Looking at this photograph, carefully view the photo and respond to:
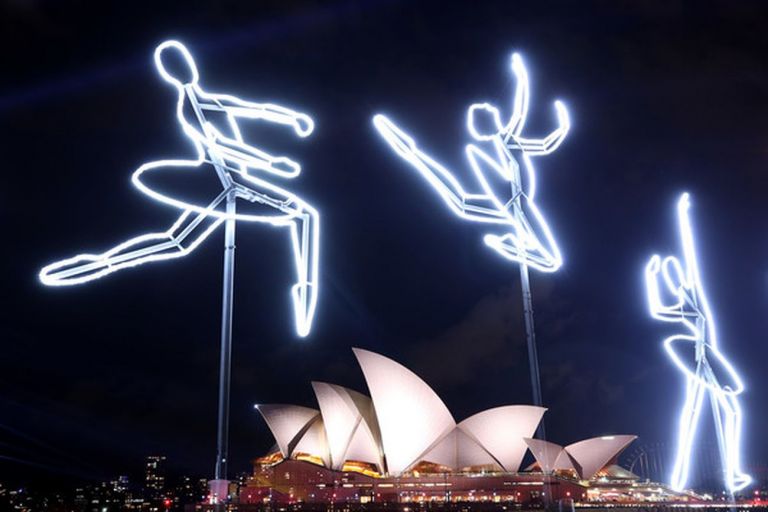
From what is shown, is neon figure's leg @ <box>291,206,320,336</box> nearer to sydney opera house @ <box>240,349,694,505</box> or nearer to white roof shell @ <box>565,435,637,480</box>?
sydney opera house @ <box>240,349,694,505</box>

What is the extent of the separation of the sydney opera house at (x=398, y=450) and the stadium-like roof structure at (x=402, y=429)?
65mm

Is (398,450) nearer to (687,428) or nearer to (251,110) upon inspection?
(687,428)

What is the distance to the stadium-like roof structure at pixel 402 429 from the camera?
41.4 meters

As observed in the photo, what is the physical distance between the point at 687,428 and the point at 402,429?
27494 mm

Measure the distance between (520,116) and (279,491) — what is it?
35.8m

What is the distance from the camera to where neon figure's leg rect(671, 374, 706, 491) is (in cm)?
1596

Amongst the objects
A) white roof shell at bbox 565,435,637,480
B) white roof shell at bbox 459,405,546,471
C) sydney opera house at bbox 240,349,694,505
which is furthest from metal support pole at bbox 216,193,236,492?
white roof shell at bbox 565,435,637,480

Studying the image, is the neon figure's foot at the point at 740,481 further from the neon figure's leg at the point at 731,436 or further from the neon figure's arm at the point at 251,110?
the neon figure's arm at the point at 251,110

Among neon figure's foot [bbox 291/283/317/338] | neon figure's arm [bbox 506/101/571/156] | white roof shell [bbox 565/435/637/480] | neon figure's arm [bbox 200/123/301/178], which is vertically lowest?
white roof shell [bbox 565/435/637/480]

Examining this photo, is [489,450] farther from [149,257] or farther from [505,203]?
[149,257]

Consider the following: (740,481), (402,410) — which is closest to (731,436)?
(740,481)

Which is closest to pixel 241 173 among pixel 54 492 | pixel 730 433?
pixel 730 433

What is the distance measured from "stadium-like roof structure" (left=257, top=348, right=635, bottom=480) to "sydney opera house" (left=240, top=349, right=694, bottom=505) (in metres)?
0.07

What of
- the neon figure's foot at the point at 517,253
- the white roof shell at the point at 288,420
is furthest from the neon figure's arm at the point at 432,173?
the white roof shell at the point at 288,420
